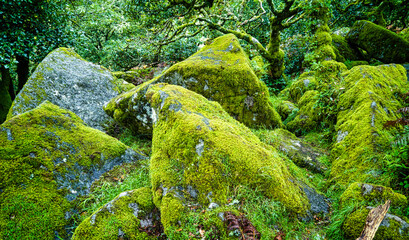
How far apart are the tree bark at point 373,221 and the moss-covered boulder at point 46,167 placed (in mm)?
3868

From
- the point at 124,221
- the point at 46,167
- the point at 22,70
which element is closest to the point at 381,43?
the point at 124,221

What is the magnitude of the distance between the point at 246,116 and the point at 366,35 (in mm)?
9293

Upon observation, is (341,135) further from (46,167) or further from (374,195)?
(46,167)

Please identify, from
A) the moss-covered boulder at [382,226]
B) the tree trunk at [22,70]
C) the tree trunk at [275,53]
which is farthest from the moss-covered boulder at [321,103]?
the tree trunk at [22,70]

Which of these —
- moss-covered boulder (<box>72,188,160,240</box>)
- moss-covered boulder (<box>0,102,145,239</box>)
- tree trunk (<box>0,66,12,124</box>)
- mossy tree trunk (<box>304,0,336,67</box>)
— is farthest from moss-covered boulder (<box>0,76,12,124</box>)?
mossy tree trunk (<box>304,0,336,67</box>)

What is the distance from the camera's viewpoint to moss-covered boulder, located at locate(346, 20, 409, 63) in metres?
9.98

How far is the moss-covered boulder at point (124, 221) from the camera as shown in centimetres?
267

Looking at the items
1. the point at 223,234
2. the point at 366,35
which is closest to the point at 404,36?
the point at 366,35

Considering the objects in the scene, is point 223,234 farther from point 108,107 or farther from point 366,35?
point 366,35

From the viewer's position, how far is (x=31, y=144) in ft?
11.7

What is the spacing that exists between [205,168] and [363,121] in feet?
12.0

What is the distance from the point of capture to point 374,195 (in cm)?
284

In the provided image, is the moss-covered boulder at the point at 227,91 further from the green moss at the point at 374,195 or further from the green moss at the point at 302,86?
the green moss at the point at 374,195

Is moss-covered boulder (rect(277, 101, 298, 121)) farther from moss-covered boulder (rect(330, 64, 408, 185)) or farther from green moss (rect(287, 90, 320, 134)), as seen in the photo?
moss-covered boulder (rect(330, 64, 408, 185))
